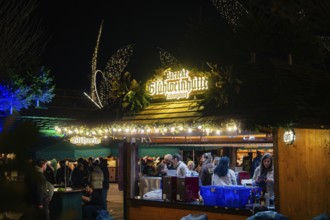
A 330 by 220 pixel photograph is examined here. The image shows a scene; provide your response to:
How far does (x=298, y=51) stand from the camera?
11375 mm

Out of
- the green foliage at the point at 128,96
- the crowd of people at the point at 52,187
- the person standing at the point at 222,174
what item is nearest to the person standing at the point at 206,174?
the person standing at the point at 222,174

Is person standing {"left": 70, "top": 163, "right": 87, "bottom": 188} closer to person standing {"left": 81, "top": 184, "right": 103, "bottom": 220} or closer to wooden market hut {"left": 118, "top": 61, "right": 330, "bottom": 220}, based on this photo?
person standing {"left": 81, "top": 184, "right": 103, "bottom": 220}

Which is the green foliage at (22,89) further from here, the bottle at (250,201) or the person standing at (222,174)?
the bottle at (250,201)

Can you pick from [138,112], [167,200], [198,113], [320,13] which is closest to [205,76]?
[198,113]

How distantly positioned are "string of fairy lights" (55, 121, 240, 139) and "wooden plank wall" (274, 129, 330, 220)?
113 centimetres

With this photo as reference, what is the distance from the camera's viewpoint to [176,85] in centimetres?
1109

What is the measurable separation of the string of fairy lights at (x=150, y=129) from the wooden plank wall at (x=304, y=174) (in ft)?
3.72

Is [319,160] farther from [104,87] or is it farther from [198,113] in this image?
[104,87]

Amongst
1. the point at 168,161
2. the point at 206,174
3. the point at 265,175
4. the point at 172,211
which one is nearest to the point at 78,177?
the point at 168,161

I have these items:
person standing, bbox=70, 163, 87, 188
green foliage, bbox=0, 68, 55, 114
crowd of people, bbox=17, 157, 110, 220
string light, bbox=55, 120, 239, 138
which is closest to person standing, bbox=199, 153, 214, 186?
string light, bbox=55, 120, 239, 138

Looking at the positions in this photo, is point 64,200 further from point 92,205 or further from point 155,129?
point 155,129

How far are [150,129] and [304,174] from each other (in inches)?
143

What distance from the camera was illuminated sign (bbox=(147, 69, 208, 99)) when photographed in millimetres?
10453

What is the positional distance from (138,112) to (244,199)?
3309 mm
